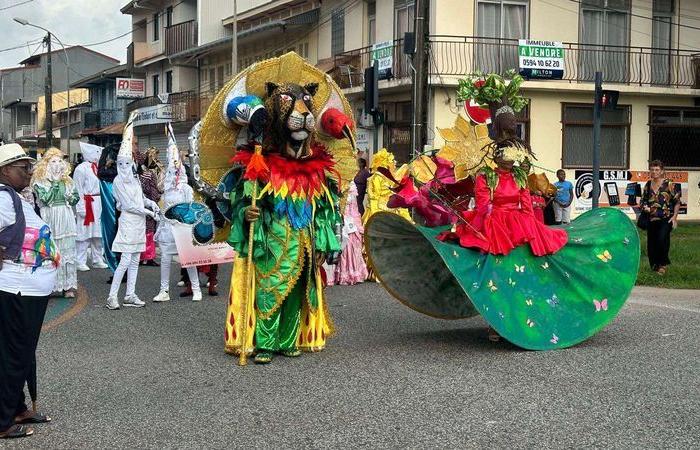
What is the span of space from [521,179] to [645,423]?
10.1 ft

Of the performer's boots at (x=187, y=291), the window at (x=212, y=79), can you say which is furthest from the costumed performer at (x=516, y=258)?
the window at (x=212, y=79)

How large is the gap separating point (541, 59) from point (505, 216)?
58.9 feet

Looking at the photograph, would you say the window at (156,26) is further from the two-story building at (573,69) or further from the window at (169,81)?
the two-story building at (573,69)

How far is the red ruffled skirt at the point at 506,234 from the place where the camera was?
26.0 ft

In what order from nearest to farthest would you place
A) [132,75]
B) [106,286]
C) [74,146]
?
[106,286]
[132,75]
[74,146]

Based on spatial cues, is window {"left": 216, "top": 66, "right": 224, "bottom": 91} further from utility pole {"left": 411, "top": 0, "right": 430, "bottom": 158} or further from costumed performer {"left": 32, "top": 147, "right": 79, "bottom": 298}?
costumed performer {"left": 32, "top": 147, "right": 79, "bottom": 298}

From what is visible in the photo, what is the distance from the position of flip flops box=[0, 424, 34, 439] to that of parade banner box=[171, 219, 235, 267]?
6511mm

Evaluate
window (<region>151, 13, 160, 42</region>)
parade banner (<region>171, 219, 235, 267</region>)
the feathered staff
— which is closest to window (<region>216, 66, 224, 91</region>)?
window (<region>151, 13, 160, 42</region>)

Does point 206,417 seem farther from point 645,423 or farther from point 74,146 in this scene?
point 74,146

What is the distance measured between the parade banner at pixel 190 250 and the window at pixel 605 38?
16583mm

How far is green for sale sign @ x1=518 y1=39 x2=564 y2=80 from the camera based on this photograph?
24766 millimetres

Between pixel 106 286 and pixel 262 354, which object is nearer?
pixel 262 354

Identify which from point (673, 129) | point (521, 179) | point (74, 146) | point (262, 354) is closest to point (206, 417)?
point (262, 354)

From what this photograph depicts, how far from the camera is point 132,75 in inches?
1861
